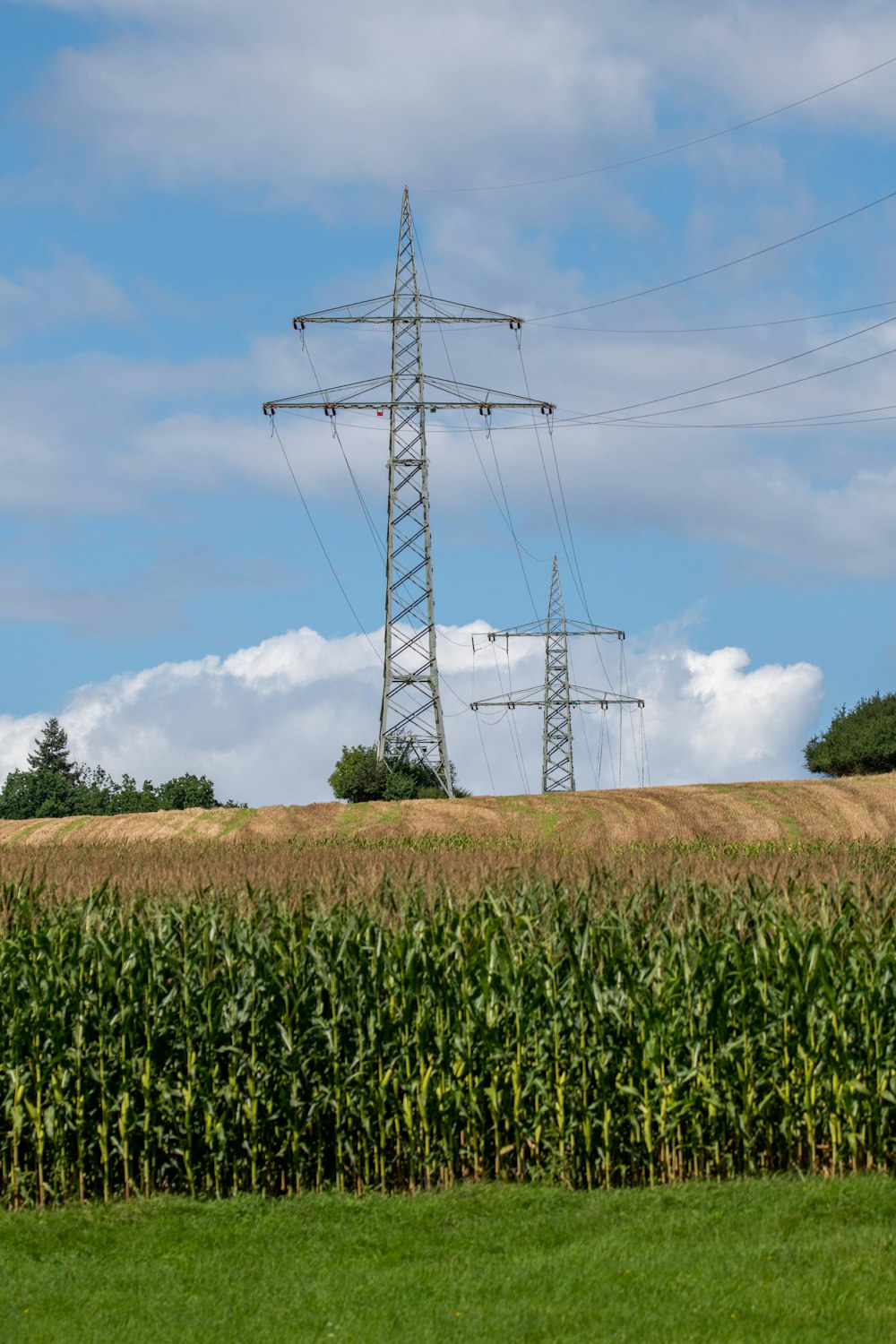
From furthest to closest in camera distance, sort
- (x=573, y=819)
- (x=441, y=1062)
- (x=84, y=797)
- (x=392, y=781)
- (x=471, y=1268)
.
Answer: (x=84, y=797) < (x=392, y=781) < (x=573, y=819) < (x=441, y=1062) < (x=471, y=1268)

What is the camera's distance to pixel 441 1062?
11.4m

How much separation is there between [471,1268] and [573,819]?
96.9 ft

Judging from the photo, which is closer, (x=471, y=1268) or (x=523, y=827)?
(x=471, y=1268)

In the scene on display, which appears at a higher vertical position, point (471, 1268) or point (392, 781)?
point (392, 781)

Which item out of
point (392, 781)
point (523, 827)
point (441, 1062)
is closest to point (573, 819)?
point (523, 827)

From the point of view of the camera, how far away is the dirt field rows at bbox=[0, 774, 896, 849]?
3700cm

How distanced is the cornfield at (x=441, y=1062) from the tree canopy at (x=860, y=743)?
182 ft

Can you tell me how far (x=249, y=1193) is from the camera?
11.3 metres

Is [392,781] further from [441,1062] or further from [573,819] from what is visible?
[441,1062]

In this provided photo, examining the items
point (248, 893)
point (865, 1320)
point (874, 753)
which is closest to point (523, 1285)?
point (865, 1320)

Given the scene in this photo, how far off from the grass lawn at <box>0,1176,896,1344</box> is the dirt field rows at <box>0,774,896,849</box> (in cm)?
2467

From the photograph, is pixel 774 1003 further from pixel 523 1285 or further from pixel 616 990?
pixel 523 1285

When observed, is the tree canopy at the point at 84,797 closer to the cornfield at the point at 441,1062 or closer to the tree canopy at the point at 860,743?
the tree canopy at the point at 860,743

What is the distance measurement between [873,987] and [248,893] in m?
6.33
